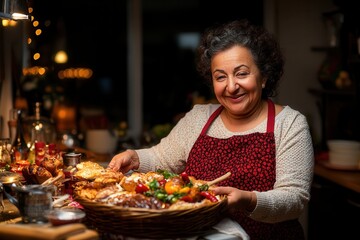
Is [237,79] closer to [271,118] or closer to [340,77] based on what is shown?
[271,118]

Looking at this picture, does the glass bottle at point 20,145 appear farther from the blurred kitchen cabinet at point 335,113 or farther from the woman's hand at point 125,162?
the blurred kitchen cabinet at point 335,113

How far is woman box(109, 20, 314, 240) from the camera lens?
238 cm

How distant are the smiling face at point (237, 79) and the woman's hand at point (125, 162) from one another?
19.1 inches

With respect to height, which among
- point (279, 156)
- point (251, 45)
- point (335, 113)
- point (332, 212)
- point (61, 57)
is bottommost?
point (332, 212)

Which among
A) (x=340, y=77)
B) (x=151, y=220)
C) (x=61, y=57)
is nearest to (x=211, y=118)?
(x=151, y=220)

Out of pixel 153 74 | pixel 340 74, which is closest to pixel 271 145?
pixel 340 74

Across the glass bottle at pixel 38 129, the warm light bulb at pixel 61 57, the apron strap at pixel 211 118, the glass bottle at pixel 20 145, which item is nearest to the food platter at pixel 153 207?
the apron strap at pixel 211 118

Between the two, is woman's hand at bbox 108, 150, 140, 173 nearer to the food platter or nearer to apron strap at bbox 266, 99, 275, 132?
the food platter

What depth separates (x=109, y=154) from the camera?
4.61 m

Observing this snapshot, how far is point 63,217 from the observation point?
1.68 m

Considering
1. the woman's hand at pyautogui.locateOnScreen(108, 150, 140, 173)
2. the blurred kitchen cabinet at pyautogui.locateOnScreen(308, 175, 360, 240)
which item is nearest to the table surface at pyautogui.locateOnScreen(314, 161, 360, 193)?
the blurred kitchen cabinet at pyautogui.locateOnScreen(308, 175, 360, 240)

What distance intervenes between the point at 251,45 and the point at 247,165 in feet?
1.77

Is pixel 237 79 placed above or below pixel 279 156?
above

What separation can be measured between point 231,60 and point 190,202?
88cm
